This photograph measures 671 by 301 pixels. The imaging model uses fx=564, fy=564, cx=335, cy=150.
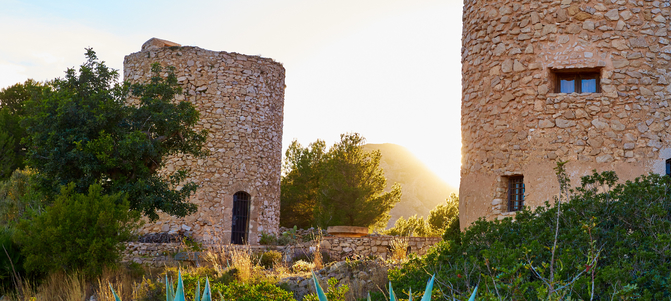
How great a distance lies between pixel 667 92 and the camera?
7.61 meters

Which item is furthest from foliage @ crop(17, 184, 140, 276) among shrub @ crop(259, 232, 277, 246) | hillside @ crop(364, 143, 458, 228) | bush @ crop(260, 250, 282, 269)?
hillside @ crop(364, 143, 458, 228)

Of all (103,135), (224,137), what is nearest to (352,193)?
(224,137)

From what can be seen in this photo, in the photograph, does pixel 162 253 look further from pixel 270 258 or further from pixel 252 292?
pixel 252 292

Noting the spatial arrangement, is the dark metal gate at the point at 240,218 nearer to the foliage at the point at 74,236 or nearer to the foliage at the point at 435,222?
the foliage at the point at 435,222

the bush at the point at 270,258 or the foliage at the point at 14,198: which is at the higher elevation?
the foliage at the point at 14,198

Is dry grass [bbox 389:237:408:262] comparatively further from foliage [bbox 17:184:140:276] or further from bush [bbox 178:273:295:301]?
foliage [bbox 17:184:140:276]

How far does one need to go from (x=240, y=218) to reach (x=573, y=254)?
11.5 metres

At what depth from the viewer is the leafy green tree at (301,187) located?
939 inches

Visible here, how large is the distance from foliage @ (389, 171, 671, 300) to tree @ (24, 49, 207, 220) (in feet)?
18.8

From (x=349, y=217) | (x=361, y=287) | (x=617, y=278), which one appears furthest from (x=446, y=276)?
(x=349, y=217)

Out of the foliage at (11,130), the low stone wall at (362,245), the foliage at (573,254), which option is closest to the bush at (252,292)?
the foliage at (573,254)

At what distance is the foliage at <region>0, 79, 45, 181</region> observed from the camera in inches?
762

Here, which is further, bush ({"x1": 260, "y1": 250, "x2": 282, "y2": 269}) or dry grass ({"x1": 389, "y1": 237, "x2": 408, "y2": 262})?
bush ({"x1": 260, "y1": 250, "x2": 282, "y2": 269})

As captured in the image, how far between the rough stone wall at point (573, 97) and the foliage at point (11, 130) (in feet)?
50.2
